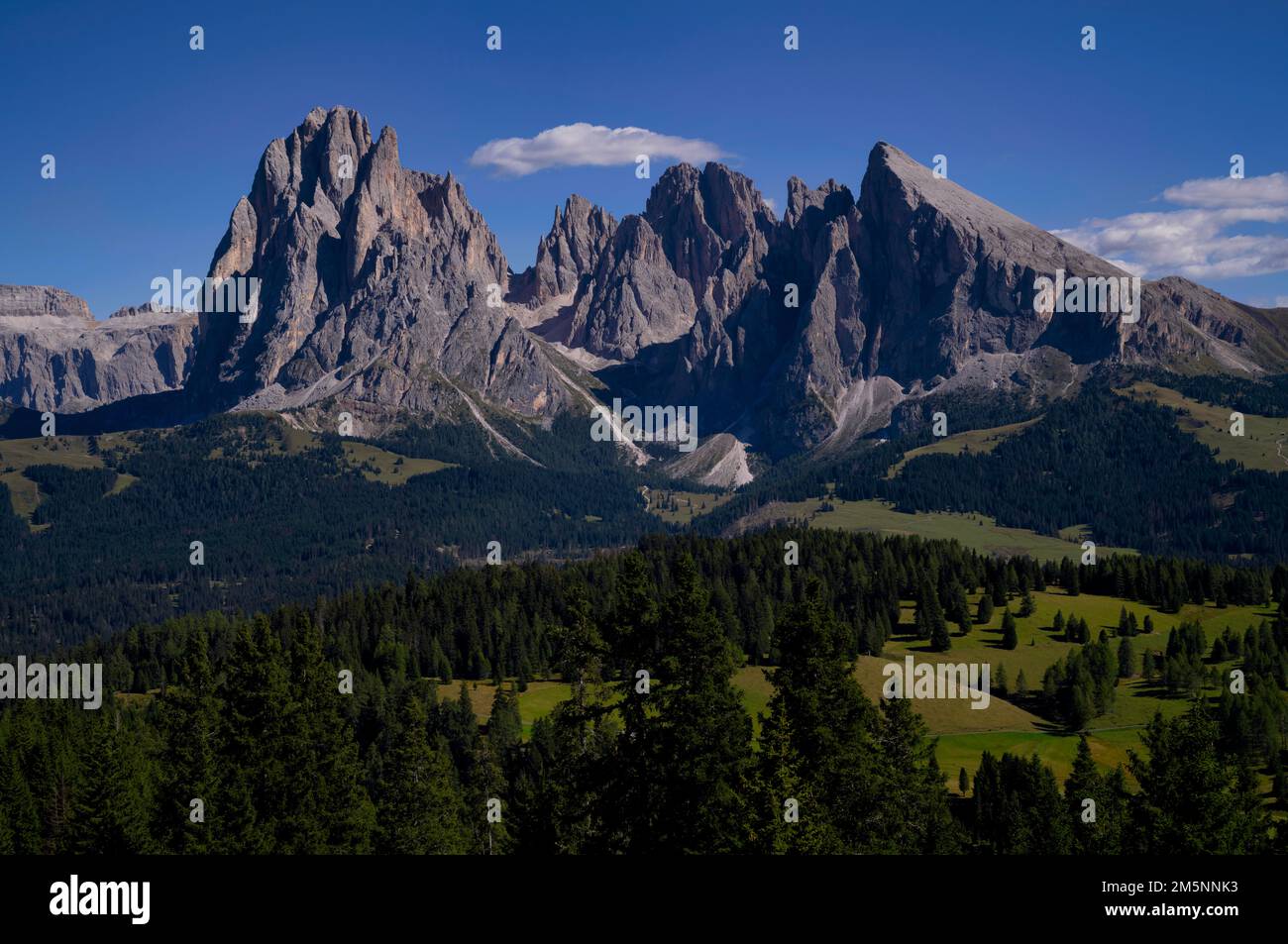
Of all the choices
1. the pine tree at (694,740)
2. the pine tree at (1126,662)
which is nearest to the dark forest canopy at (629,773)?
the pine tree at (694,740)

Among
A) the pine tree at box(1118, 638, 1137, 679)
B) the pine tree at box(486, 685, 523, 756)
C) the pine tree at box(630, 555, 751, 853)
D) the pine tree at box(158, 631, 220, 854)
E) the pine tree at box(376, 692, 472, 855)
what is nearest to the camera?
the pine tree at box(630, 555, 751, 853)

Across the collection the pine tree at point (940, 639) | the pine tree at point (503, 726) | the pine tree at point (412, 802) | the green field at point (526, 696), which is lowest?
the green field at point (526, 696)

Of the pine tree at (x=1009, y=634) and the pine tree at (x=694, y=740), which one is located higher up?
the pine tree at (x=694, y=740)

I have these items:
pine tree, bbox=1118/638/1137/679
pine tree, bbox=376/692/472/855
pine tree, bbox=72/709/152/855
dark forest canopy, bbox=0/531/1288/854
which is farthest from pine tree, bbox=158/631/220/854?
pine tree, bbox=1118/638/1137/679

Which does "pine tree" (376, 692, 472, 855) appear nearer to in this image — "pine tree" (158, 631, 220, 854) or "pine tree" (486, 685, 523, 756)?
"pine tree" (158, 631, 220, 854)

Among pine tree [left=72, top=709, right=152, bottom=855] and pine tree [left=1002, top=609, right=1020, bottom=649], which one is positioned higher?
pine tree [left=72, top=709, right=152, bottom=855]

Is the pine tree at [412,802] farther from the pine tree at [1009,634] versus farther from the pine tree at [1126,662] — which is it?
the pine tree at [1126,662]

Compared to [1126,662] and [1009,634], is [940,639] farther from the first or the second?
[1126,662]

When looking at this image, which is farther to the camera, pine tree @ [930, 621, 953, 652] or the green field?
pine tree @ [930, 621, 953, 652]

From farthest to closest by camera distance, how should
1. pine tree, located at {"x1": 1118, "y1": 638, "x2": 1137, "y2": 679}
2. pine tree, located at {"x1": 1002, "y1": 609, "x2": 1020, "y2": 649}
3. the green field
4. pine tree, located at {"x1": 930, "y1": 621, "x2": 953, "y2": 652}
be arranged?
pine tree, located at {"x1": 1002, "y1": 609, "x2": 1020, "y2": 649}, pine tree, located at {"x1": 930, "y1": 621, "x2": 953, "y2": 652}, pine tree, located at {"x1": 1118, "y1": 638, "x2": 1137, "y2": 679}, the green field

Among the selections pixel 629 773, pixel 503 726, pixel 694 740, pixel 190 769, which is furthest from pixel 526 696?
pixel 694 740
